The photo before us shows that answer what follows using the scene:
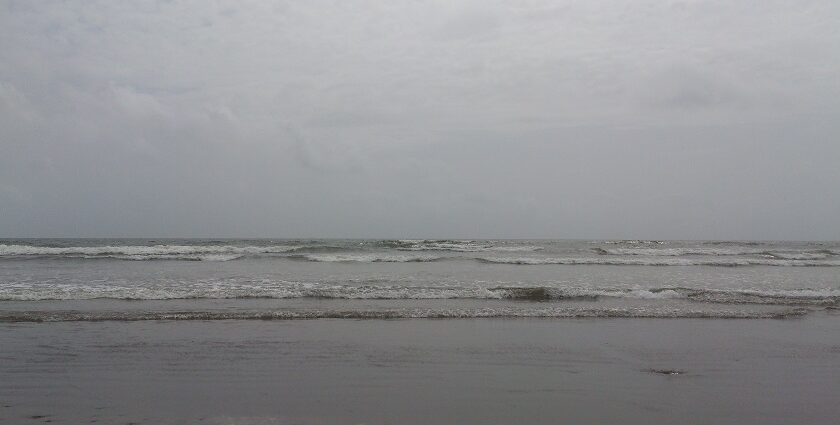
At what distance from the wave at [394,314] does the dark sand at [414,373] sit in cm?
48

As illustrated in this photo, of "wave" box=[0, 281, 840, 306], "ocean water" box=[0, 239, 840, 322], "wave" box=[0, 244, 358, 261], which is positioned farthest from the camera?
"wave" box=[0, 244, 358, 261]

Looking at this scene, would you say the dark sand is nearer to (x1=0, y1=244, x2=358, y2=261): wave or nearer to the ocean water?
the ocean water

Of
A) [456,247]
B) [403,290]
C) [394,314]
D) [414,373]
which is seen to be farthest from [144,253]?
[414,373]

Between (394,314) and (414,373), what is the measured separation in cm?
423

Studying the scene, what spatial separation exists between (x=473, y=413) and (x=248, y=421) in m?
2.28

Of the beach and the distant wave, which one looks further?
the distant wave

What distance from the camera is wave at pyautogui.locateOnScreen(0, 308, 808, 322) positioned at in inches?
415

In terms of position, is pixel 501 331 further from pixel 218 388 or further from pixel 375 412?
pixel 218 388

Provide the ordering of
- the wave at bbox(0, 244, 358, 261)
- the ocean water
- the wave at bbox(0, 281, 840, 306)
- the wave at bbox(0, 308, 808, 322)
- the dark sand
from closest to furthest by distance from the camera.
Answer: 1. the dark sand
2. the wave at bbox(0, 308, 808, 322)
3. the ocean water
4. the wave at bbox(0, 281, 840, 306)
5. the wave at bbox(0, 244, 358, 261)

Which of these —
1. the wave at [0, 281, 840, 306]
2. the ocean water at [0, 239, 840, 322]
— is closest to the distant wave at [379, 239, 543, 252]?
the ocean water at [0, 239, 840, 322]

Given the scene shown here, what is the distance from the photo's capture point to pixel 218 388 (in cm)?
624

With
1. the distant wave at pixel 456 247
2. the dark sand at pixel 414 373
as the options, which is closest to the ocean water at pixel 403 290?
the dark sand at pixel 414 373

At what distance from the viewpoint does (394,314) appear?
11109 mm

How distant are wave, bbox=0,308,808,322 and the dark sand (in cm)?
48
